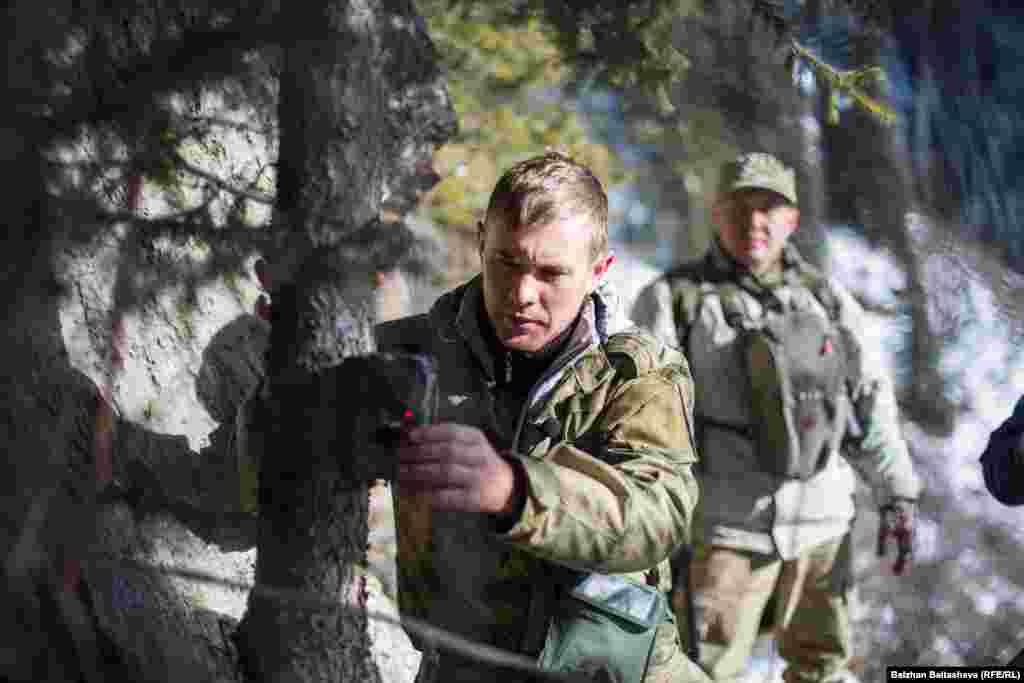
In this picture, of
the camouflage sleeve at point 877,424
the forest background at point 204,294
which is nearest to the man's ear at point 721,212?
the camouflage sleeve at point 877,424

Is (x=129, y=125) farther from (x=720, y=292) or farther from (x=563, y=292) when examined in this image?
(x=720, y=292)

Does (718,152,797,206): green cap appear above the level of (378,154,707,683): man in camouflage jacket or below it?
above

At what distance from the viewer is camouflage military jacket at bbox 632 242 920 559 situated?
467 centimetres

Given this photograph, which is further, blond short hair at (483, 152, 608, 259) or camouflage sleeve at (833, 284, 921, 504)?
camouflage sleeve at (833, 284, 921, 504)

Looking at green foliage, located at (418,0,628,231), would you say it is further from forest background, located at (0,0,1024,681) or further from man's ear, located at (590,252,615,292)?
man's ear, located at (590,252,615,292)

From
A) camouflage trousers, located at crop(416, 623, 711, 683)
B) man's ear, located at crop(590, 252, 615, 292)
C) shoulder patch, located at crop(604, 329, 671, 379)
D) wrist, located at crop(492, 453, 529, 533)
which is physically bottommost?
camouflage trousers, located at crop(416, 623, 711, 683)

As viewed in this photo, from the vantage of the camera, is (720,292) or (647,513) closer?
(647,513)

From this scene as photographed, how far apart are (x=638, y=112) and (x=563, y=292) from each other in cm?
515

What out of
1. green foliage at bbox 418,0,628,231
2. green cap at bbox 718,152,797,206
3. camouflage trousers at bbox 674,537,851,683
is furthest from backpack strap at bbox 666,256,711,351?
Answer: green foliage at bbox 418,0,628,231

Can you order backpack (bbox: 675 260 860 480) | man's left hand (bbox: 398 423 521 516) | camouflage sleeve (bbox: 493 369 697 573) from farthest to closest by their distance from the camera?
1. backpack (bbox: 675 260 860 480)
2. camouflage sleeve (bbox: 493 369 697 573)
3. man's left hand (bbox: 398 423 521 516)

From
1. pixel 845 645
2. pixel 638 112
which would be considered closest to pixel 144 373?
pixel 845 645

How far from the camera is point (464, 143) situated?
295 inches

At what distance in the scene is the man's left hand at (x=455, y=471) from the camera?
6.23ft

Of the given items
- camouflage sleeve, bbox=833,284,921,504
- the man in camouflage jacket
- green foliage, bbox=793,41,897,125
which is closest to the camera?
the man in camouflage jacket
